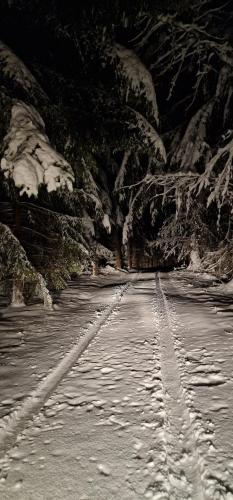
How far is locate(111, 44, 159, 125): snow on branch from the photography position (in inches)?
237

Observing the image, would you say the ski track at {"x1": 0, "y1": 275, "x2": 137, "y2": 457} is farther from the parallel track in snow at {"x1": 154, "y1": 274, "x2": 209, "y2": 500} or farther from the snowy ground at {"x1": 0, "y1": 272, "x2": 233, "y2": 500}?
the parallel track in snow at {"x1": 154, "y1": 274, "x2": 209, "y2": 500}

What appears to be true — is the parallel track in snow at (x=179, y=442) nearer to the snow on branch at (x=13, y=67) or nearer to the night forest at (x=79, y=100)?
the night forest at (x=79, y=100)

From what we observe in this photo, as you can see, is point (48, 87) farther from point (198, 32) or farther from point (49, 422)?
point (49, 422)

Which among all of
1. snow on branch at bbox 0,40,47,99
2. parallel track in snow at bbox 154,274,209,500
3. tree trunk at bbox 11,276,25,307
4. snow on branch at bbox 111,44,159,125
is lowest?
parallel track in snow at bbox 154,274,209,500

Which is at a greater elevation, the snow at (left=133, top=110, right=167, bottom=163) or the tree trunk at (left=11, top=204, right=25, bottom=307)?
the snow at (left=133, top=110, right=167, bottom=163)

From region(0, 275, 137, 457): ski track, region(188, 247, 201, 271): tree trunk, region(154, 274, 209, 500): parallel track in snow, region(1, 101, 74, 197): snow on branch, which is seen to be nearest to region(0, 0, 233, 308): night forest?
region(1, 101, 74, 197): snow on branch

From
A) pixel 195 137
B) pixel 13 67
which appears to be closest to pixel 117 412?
pixel 13 67

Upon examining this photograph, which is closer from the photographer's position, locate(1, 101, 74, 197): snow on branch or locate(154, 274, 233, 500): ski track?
locate(154, 274, 233, 500): ski track

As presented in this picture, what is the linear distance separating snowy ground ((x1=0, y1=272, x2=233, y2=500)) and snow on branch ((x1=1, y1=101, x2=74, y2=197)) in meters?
2.86

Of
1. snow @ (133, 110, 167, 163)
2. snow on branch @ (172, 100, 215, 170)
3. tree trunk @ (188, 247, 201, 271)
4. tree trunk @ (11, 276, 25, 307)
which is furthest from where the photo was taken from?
tree trunk @ (188, 247, 201, 271)

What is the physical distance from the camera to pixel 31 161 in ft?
13.4

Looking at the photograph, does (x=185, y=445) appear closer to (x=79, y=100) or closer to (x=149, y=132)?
(x=149, y=132)

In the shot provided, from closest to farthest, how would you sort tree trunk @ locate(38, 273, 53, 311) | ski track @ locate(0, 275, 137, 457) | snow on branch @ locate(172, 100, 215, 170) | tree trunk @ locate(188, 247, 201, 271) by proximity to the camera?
ski track @ locate(0, 275, 137, 457)
tree trunk @ locate(38, 273, 53, 311)
snow on branch @ locate(172, 100, 215, 170)
tree trunk @ locate(188, 247, 201, 271)

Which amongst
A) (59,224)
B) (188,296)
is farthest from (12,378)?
(188,296)
